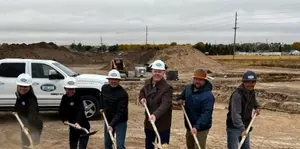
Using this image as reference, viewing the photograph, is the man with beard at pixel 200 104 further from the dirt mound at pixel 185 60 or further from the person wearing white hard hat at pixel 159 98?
the dirt mound at pixel 185 60

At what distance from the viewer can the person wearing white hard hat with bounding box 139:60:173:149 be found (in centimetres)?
630

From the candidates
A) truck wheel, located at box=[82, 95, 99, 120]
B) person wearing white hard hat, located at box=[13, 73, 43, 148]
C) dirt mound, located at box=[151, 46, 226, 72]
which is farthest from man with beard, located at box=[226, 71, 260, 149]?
dirt mound, located at box=[151, 46, 226, 72]

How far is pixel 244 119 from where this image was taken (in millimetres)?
6445

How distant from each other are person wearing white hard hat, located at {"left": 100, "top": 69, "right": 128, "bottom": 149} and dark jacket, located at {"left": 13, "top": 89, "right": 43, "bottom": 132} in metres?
1.07

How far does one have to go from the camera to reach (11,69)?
12188mm

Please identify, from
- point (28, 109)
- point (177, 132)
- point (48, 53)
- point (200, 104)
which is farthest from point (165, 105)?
point (48, 53)

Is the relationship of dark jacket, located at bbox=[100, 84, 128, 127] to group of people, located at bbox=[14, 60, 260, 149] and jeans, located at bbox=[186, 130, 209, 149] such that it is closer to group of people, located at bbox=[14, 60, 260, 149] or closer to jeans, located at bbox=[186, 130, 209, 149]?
group of people, located at bbox=[14, 60, 260, 149]

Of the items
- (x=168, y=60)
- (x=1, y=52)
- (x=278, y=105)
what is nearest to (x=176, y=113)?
(x=278, y=105)

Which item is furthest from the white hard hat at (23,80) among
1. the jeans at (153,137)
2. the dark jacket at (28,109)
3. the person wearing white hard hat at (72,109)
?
the jeans at (153,137)

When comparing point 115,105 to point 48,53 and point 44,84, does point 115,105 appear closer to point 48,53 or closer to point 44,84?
point 44,84

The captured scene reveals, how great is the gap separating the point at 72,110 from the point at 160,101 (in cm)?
148

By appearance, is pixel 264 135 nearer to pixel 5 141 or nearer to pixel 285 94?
pixel 5 141

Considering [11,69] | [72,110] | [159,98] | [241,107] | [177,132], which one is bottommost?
[177,132]

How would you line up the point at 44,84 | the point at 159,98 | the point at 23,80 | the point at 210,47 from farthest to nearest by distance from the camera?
the point at 210,47, the point at 44,84, the point at 159,98, the point at 23,80
